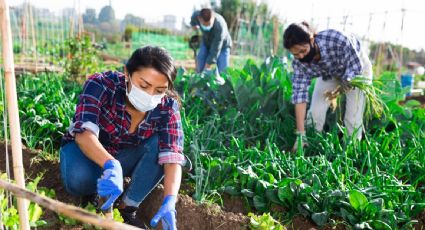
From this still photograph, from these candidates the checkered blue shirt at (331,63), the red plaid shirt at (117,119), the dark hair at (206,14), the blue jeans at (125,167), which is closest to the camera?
the red plaid shirt at (117,119)

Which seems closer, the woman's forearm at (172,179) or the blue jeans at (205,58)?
the woman's forearm at (172,179)

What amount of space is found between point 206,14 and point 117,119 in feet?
10.1

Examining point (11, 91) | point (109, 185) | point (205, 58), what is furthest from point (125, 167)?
point (205, 58)

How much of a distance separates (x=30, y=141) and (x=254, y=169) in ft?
3.83

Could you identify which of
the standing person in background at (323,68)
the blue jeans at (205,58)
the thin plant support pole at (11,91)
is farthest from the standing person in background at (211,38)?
the thin plant support pole at (11,91)

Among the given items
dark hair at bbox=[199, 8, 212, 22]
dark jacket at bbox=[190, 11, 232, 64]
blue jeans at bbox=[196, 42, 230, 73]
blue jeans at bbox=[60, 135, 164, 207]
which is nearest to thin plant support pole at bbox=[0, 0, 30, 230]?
blue jeans at bbox=[60, 135, 164, 207]

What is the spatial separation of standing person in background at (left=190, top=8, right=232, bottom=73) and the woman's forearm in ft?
10.4

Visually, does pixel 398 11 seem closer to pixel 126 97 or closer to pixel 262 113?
pixel 262 113

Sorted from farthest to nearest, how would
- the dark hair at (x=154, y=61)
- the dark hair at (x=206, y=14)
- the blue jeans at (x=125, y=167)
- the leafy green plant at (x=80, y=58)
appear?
1. the dark hair at (x=206, y=14)
2. the leafy green plant at (x=80, y=58)
3. the blue jeans at (x=125, y=167)
4. the dark hair at (x=154, y=61)

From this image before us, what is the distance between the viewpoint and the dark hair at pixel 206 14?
482 cm

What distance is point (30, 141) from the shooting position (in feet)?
8.25

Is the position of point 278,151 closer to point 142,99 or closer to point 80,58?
point 142,99

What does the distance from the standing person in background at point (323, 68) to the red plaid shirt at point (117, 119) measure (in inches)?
38.5

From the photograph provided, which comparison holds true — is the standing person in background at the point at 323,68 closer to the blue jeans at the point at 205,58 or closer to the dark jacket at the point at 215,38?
the dark jacket at the point at 215,38
